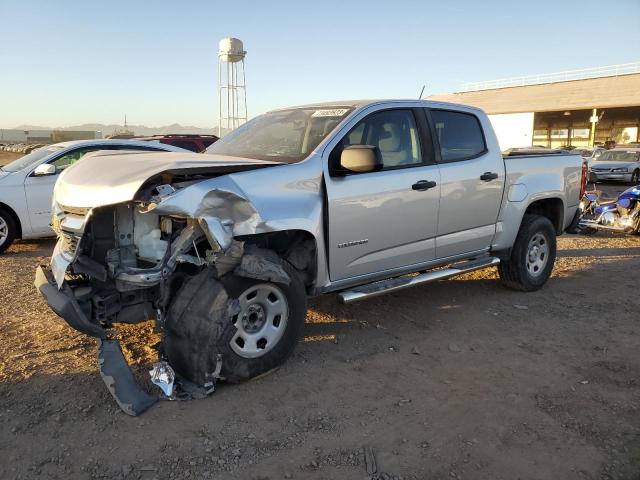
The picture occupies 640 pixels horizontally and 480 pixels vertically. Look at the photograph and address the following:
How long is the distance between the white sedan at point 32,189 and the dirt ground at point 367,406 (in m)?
2.67

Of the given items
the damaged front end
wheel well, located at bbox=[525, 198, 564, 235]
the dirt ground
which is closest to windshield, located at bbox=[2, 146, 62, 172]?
the dirt ground

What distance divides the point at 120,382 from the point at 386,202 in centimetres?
250

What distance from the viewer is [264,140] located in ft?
16.3

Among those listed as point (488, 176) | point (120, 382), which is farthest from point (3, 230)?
point (488, 176)

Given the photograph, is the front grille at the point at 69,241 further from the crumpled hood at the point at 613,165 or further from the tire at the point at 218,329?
the crumpled hood at the point at 613,165

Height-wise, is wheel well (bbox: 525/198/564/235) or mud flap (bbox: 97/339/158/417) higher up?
wheel well (bbox: 525/198/564/235)

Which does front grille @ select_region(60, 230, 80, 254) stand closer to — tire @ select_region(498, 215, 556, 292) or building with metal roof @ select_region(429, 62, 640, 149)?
tire @ select_region(498, 215, 556, 292)

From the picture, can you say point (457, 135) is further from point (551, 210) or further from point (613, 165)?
point (613, 165)

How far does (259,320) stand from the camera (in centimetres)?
395

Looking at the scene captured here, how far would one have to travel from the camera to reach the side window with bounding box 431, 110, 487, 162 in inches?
208

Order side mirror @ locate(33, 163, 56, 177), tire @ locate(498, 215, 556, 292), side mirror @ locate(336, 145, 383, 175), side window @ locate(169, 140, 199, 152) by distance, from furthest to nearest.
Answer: side window @ locate(169, 140, 199, 152), side mirror @ locate(33, 163, 56, 177), tire @ locate(498, 215, 556, 292), side mirror @ locate(336, 145, 383, 175)

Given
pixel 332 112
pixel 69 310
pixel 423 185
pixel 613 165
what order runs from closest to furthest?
pixel 69 310
pixel 332 112
pixel 423 185
pixel 613 165

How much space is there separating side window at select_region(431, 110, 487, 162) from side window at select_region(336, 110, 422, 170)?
13.3 inches

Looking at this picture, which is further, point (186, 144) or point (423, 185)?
point (186, 144)
